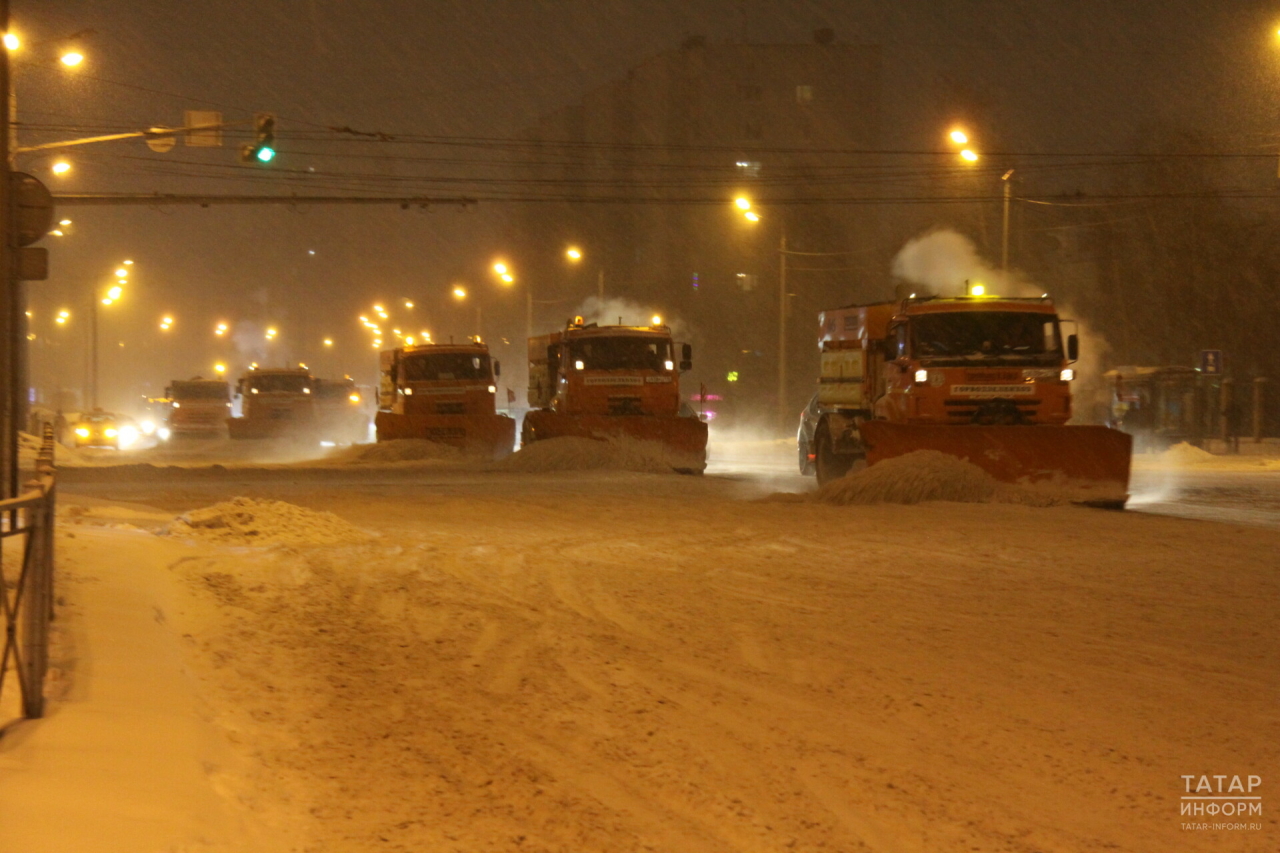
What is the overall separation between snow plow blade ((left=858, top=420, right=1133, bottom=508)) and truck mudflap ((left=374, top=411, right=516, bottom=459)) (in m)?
14.7

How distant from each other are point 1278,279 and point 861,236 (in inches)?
1294

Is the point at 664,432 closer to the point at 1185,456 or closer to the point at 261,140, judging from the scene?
the point at 261,140

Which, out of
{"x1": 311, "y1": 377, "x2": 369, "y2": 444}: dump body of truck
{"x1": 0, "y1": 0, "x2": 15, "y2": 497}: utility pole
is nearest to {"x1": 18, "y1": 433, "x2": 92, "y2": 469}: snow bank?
{"x1": 311, "y1": 377, "x2": 369, "y2": 444}: dump body of truck

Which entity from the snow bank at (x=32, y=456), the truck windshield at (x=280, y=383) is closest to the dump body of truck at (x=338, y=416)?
the truck windshield at (x=280, y=383)

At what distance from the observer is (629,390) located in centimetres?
2642

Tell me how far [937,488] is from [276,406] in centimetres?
3048

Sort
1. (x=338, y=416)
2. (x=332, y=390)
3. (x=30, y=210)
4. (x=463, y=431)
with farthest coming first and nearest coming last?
(x=332, y=390) → (x=338, y=416) → (x=463, y=431) → (x=30, y=210)

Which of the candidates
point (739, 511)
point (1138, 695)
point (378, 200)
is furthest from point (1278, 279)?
point (1138, 695)

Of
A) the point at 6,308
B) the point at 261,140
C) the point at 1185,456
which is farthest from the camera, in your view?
the point at 1185,456

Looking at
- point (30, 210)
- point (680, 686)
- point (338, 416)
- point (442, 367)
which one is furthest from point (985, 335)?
point (338, 416)

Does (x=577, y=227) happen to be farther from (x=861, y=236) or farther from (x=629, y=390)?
(x=629, y=390)

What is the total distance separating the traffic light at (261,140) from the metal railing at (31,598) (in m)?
20.1

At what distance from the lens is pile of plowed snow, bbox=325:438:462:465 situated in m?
29.3

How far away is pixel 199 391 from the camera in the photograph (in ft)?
160
